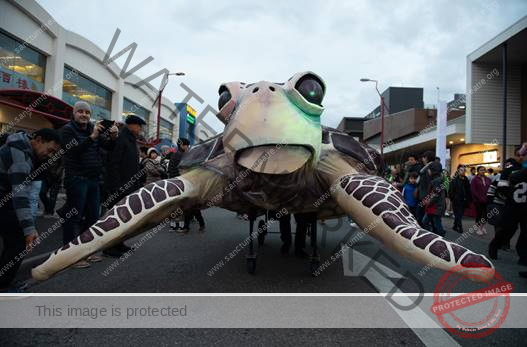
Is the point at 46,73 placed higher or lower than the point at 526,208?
higher

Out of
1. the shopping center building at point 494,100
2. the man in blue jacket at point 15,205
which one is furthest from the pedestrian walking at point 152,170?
the shopping center building at point 494,100

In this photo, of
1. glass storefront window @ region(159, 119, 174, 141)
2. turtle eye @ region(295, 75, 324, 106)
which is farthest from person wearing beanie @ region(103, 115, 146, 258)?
glass storefront window @ region(159, 119, 174, 141)

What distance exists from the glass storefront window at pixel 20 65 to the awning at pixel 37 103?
7.30 feet

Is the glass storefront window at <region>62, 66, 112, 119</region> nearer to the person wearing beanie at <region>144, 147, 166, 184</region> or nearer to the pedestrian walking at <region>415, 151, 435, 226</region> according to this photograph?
the person wearing beanie at <region>144, 147, 166, 184</region>

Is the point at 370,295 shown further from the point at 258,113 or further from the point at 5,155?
the point at 5,155

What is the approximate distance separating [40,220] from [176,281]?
14.6ft

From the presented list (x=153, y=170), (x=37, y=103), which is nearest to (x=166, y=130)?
(x=37, y=103)

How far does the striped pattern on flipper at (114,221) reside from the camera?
2133 millimetres

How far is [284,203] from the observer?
9.50 feet

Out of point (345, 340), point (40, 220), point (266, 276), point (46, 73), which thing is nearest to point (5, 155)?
point (266, 276)

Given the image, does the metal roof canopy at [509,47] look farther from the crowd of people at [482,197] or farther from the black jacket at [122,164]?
the black jacket at [122,164]

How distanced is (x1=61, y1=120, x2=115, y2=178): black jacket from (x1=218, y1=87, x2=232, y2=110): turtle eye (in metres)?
1.47

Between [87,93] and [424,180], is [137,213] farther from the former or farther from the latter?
[87,93]

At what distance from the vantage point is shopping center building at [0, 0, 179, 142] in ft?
39.2
